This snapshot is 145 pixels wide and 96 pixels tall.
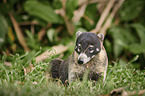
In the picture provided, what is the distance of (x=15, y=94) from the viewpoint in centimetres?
151

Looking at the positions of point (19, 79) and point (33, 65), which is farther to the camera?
point (33, 65)

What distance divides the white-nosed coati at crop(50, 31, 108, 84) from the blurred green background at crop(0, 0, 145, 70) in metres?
2.46

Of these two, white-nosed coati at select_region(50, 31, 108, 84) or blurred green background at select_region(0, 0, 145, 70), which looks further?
blurred green background at select_region(0, 0, 145, 70)

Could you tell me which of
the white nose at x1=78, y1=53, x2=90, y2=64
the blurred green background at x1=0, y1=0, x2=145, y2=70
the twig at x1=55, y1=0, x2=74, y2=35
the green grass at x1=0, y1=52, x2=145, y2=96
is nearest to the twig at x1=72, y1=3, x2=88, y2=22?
the blurred green background at x1=0, y1=0, x2=145, y2=70

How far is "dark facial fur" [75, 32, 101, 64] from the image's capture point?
7.42ft

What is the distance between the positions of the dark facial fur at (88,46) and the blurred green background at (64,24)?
2.69 metres

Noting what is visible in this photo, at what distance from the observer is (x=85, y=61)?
220cm

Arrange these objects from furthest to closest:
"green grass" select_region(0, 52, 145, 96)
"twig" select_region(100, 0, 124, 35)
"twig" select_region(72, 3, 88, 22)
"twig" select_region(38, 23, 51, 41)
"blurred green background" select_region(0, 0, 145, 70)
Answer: "twig" select_region(38, 23, 51, 41), "twig" select_region(72, 3, 88, 22), "blurred green background" select_region(0, 0, 145, 70), "twig" select_region(100, 0, 124, 35), "green grass" select_region(0, 52, 145, 96)

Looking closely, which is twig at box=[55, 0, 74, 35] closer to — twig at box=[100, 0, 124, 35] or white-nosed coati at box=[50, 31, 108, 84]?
twig at box=[100, 0, 124, 35]

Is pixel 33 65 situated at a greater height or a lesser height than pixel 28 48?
lesser

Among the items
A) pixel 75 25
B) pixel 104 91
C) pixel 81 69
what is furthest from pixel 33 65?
pixel 75 25

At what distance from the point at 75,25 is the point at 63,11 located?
506 mm

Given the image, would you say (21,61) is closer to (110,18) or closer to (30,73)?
(30,73)

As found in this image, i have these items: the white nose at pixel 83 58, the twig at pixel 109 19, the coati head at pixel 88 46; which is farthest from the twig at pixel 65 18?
the white nose at pixel 83 58
